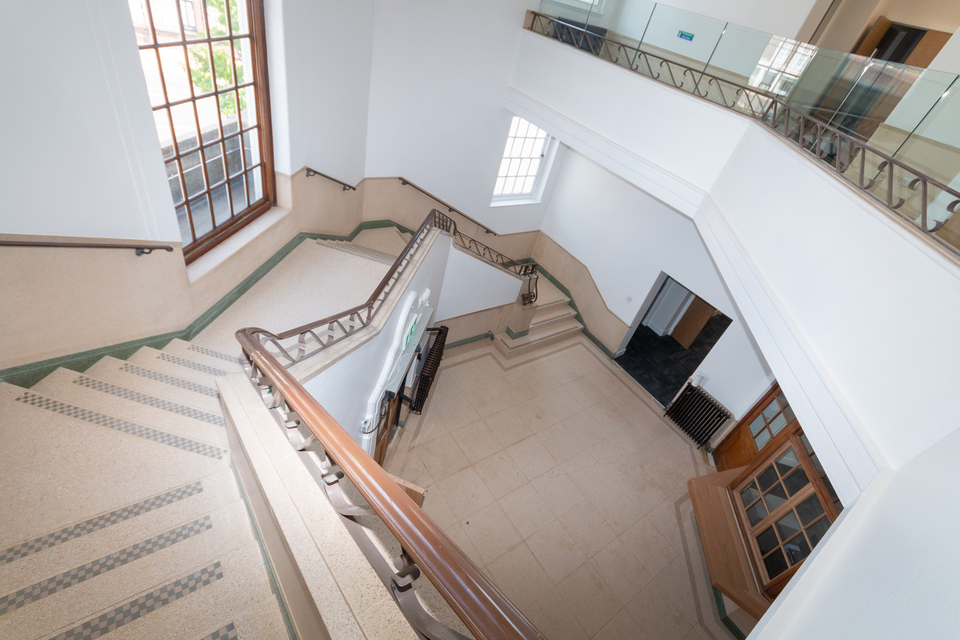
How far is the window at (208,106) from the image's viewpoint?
376 cm

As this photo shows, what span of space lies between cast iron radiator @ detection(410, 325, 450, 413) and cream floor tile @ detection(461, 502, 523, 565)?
2039 mm

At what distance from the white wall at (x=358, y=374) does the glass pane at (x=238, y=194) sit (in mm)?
2354

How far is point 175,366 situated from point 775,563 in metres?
7.13

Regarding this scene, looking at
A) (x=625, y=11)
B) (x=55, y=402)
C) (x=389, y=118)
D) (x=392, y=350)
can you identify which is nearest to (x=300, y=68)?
(x=389, y=118)

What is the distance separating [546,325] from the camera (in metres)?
10.2

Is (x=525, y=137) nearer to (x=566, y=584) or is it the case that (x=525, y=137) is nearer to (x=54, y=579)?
(x=566, y=584)

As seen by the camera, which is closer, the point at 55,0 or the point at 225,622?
the point at 225,622

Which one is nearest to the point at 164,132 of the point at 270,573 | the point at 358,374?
the point at 358,374

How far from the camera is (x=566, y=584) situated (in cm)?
575

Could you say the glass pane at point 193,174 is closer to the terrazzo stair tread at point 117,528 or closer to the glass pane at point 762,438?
the terrazzo stair tread at point 117,528

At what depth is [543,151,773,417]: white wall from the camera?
7.70 metres

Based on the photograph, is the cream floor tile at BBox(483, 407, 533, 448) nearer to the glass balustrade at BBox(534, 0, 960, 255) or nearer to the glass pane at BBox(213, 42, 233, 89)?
the glass balustrade at BBox(534, 0, 960, 255)

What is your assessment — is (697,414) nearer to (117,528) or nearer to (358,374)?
(358,374)

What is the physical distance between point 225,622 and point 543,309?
911 cm
